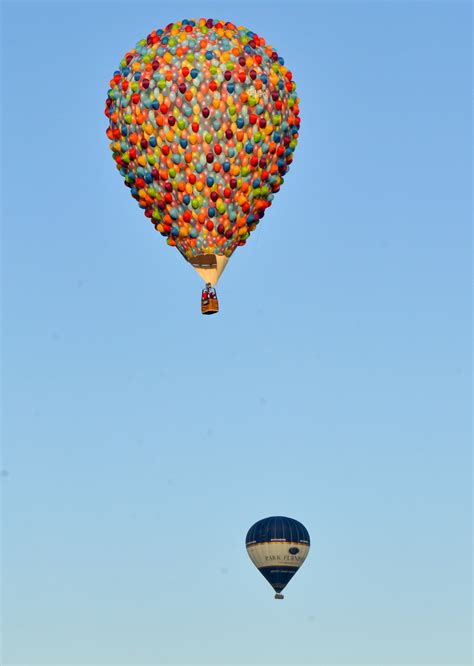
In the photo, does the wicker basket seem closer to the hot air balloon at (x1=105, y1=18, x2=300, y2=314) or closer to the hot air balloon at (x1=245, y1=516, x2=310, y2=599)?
the hot air balloon at (x1=105, y1=18, x2=300, y2=314)

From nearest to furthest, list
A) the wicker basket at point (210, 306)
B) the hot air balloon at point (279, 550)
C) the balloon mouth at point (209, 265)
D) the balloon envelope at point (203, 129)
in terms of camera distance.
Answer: the balloon envelope at point (203, 129)
the balloon mouth at point (209, 265)
the wicker basket at point (210, 306)
the hot air balloon at point (279, 550)

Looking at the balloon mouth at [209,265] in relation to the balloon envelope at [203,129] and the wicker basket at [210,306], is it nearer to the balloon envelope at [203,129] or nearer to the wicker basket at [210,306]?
the balloon envelope at [203,129]

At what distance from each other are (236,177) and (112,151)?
4898 mm

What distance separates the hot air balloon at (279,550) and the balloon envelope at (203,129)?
22971 millimetres

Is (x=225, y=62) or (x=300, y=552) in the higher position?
(x=225, y=62)

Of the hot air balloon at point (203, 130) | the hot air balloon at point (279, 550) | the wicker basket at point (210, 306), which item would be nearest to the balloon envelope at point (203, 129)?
the hot air balloon at point (203, 130)

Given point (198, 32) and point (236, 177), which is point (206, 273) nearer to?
point (236, 177)

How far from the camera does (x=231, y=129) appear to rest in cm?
6800

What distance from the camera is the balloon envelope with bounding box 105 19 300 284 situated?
6788 centimetres

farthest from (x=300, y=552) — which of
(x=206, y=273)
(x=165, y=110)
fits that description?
(x=165, y=110)

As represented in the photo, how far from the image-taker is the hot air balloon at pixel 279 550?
9050cm

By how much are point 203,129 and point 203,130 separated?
3 cm

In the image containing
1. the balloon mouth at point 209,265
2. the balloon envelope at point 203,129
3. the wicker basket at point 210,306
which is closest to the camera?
the balloon envelope at point 203,129

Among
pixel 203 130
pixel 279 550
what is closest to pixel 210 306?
pixel 203 130
